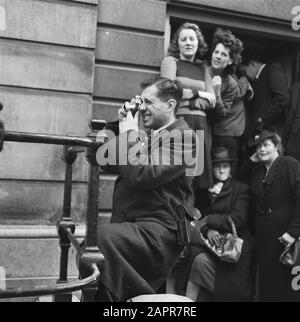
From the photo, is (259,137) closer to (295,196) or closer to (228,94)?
(228,94)

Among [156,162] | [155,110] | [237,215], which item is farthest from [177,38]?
[156,162]

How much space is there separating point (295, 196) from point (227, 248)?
0.85 meters

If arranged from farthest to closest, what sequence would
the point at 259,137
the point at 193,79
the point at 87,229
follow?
the point at 259,137 < the point at 193,79 < the point at 87,229

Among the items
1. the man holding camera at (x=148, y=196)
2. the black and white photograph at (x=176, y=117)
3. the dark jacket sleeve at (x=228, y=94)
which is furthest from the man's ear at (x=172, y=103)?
the dark jacket sleeve at (x=228, y=94)

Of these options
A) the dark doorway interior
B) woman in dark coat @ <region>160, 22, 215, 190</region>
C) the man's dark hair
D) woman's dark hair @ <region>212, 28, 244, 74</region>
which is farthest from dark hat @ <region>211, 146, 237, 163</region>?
the man's dark hair

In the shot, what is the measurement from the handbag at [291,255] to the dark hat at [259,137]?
1088 mm

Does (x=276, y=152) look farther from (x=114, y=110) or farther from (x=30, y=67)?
(x=30, y=67)

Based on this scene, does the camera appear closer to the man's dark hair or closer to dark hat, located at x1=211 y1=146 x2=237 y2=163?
the man's dark hair

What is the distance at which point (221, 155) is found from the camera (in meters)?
5.82

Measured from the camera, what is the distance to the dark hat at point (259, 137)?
5.75 meters

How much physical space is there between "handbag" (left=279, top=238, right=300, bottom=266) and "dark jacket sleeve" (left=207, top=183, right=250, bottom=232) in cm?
50
